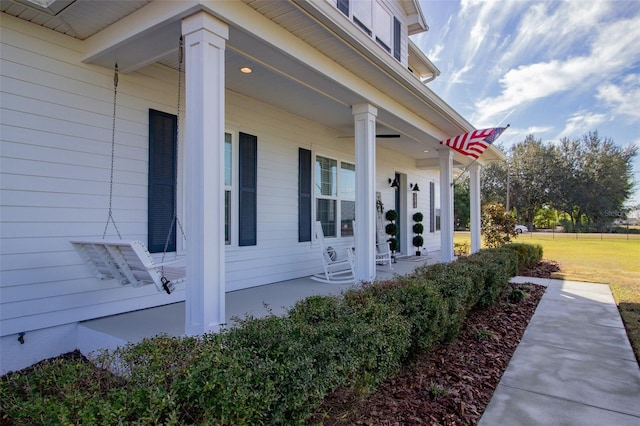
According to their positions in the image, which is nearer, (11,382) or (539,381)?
(11,382)

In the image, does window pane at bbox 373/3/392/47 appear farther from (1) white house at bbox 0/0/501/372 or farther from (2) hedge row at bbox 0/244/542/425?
(2) hedge row at bbox 0/244/542/425

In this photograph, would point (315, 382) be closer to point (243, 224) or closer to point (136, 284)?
point (136, 284)

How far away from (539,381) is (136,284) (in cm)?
367

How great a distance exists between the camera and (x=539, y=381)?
10.2 ft

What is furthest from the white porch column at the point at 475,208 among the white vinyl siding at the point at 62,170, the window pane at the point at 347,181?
the white vinyl siding at the point at 62,170

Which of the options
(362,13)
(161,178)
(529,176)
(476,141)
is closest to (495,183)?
(529,176)

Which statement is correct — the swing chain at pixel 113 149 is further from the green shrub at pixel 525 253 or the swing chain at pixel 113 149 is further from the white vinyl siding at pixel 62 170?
the green shrub at pixel 525 253

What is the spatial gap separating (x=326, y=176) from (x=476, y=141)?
293 centimetres

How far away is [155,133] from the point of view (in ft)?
14.1

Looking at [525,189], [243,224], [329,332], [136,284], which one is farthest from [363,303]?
[525,189]

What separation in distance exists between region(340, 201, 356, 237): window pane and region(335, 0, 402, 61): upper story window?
326 cm

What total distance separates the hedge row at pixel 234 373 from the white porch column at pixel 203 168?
0.68m

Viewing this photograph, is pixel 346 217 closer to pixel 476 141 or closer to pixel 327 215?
pixel 327 215

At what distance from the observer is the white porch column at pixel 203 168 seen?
112 inches
